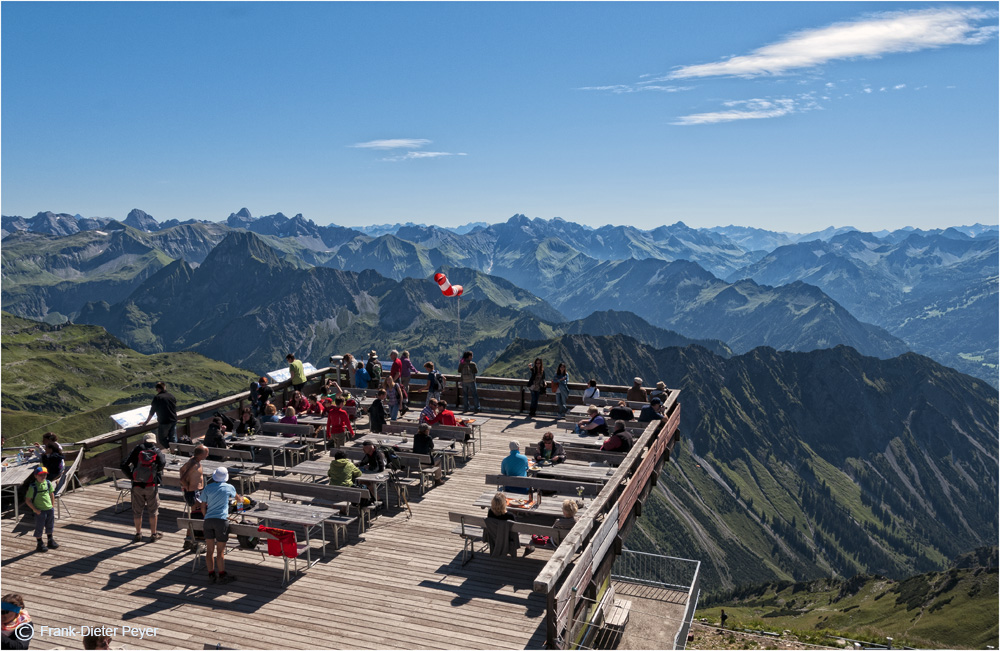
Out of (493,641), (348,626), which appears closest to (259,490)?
(348,626)

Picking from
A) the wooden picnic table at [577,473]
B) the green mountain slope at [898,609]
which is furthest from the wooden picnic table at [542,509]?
the green mountain slope at [898,609]

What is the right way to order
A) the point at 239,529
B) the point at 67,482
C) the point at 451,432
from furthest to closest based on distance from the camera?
the point at 451,432
the point at 67,482
the point at 239,529

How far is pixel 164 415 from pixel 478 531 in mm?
9482

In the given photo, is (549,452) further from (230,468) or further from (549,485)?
(230,468)

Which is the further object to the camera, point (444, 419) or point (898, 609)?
point (898, 609)

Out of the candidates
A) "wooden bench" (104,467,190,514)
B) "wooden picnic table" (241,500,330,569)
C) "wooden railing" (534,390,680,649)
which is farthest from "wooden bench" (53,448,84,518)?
"wooden railing" (534,390,680,649)

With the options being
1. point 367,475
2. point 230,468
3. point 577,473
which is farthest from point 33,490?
point 577,473

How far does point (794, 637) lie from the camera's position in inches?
1746

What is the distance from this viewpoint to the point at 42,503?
13656 mm

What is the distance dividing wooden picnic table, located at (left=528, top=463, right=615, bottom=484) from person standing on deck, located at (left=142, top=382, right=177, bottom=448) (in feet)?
31.3

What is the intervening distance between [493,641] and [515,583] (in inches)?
74.4

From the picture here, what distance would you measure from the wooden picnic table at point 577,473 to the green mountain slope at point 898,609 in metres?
64.6

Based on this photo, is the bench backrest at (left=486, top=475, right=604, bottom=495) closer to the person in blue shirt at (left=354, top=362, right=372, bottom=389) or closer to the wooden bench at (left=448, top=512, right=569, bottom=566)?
the wooden bench at (left=448, top=512, right=569, bottom=566)

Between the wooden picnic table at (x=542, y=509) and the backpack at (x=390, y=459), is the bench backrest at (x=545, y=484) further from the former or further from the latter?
the backpack at (x=390, y=459)
